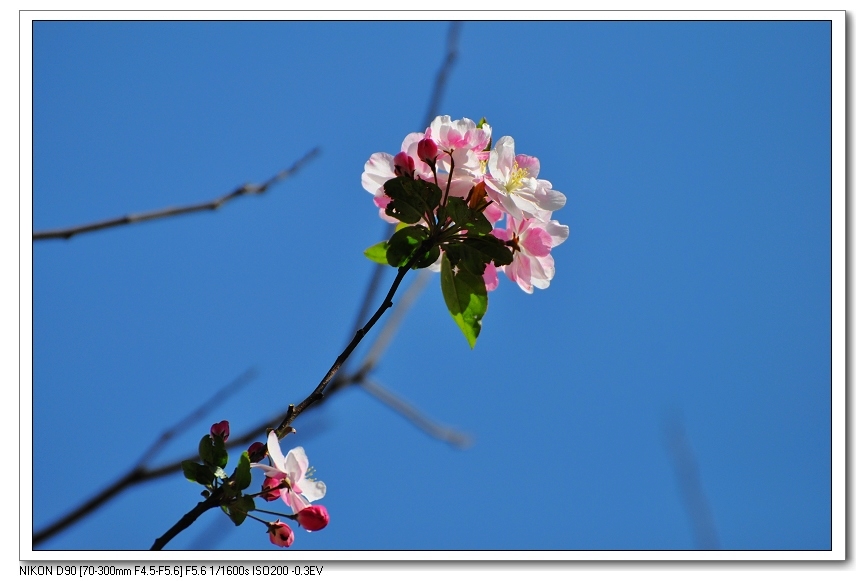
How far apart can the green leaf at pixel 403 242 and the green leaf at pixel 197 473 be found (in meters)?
0.50

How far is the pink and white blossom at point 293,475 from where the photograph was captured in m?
1.24

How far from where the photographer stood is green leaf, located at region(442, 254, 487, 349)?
147 centimetres

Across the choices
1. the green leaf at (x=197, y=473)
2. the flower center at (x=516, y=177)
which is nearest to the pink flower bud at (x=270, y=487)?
the green leaf at (x=197, y=473)

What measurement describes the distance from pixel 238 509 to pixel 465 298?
0.58 metres

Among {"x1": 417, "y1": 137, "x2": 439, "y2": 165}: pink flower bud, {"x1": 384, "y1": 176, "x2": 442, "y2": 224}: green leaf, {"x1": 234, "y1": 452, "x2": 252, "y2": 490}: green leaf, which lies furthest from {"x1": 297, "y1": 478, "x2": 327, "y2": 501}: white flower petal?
{"x1": 417, "y1": 137, "x2": 439, "y2": 165}: pink flower bud

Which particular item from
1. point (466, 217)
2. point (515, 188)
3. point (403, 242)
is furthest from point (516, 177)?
point (403, 242)

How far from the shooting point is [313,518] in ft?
4.23

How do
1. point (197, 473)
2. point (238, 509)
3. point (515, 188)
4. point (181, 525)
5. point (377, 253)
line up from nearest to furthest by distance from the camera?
1. point (181, 525)
2. point (238, 509)
3. point (197, 473)
4. point (515, 188)
5. point (377, 253)

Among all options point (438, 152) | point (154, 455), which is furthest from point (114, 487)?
point (438, 152)

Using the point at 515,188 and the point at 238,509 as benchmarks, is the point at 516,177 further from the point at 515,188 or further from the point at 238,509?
the point at 238,509

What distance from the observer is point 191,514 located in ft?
3.46

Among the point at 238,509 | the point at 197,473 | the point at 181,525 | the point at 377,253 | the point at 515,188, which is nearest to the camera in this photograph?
the point at 181,525
